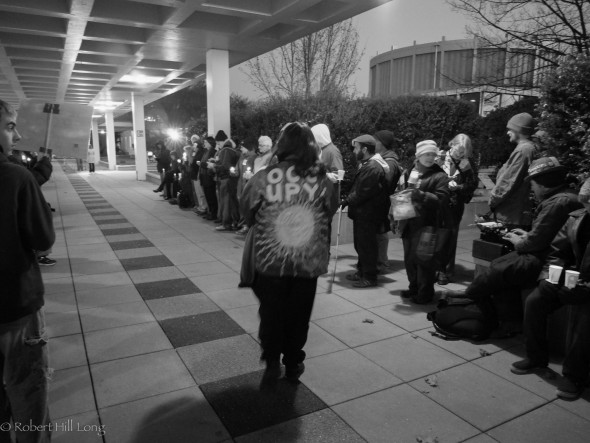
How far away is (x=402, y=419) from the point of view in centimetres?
278

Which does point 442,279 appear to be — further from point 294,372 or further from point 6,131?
point 6,131

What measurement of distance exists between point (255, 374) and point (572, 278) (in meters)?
2.36

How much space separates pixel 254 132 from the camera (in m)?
12.2

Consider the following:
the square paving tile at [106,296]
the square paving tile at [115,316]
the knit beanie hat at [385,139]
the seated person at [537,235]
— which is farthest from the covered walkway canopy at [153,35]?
the seated person at [537,235]

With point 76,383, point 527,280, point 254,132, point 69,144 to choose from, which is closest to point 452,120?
point 254,132

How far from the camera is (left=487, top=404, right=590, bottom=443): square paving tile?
2.61 metres

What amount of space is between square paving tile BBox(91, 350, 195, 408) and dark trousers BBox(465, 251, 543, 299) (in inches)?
102

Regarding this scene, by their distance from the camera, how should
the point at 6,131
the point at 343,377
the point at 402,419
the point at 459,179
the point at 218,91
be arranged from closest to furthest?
the point at 6,131 < the point at 402,419 < the point at 343,377 < the point at 459,179 < the point at 218,91

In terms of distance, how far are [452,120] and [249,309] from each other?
8185 millimetres

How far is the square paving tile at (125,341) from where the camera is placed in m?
3.61

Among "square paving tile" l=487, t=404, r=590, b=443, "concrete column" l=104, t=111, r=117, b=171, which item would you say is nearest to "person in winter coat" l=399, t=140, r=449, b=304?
"square paving tile" l=487, t=404, r=590, b=443

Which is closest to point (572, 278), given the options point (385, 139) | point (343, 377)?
point (343, 377)

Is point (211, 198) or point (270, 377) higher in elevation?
point (211, 198)

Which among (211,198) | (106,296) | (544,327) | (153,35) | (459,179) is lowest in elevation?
(106,296)
